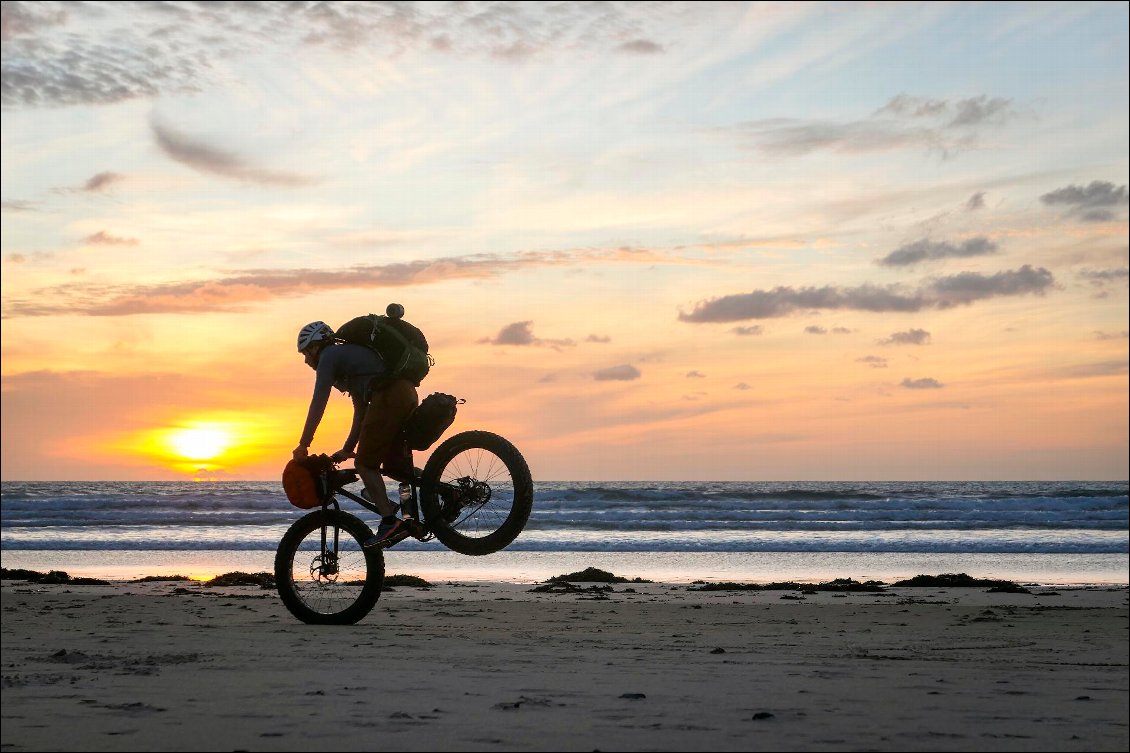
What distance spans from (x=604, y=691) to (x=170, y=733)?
3.05 meters

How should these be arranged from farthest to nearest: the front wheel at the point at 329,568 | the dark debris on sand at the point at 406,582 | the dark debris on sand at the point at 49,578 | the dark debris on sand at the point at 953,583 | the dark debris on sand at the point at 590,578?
the dark debris on sand at the point at 590,578 → the dark debris on sand at the point at 953,583 → the dark debris on sand at the point at 49,578 → the dark debris on sand at the point at 406,582 → the front wheel at the point at 329,568

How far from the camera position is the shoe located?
7.79 m

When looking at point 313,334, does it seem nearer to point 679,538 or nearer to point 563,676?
point 563,676

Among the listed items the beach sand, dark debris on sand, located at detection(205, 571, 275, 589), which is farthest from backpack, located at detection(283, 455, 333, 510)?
dark debris on sand, located at detection(205, 571, 275, 589)

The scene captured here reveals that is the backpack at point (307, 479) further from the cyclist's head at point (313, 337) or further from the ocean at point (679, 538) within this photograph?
the ocean at point (679, 538)

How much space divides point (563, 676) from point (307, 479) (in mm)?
2607

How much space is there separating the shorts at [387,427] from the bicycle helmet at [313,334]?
1.80 ft

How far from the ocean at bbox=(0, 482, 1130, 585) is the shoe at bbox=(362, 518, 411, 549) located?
38.8 feet

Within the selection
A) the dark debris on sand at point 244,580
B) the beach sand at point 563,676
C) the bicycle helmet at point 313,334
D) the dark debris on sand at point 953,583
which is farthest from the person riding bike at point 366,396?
the dark debris on sand at point 953,583

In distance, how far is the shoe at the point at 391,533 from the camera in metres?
7.79

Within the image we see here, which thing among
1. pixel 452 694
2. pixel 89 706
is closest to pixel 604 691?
pixel 452 694

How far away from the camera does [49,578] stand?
18547 mm

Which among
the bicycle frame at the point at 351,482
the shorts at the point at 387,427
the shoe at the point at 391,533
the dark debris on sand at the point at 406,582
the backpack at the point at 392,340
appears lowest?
the dark debris on sand at the point at 406,582

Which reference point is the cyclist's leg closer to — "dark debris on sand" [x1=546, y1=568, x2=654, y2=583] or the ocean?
"dark debris on sand" [x1=546, y1=568, x2=654, y2=583]
